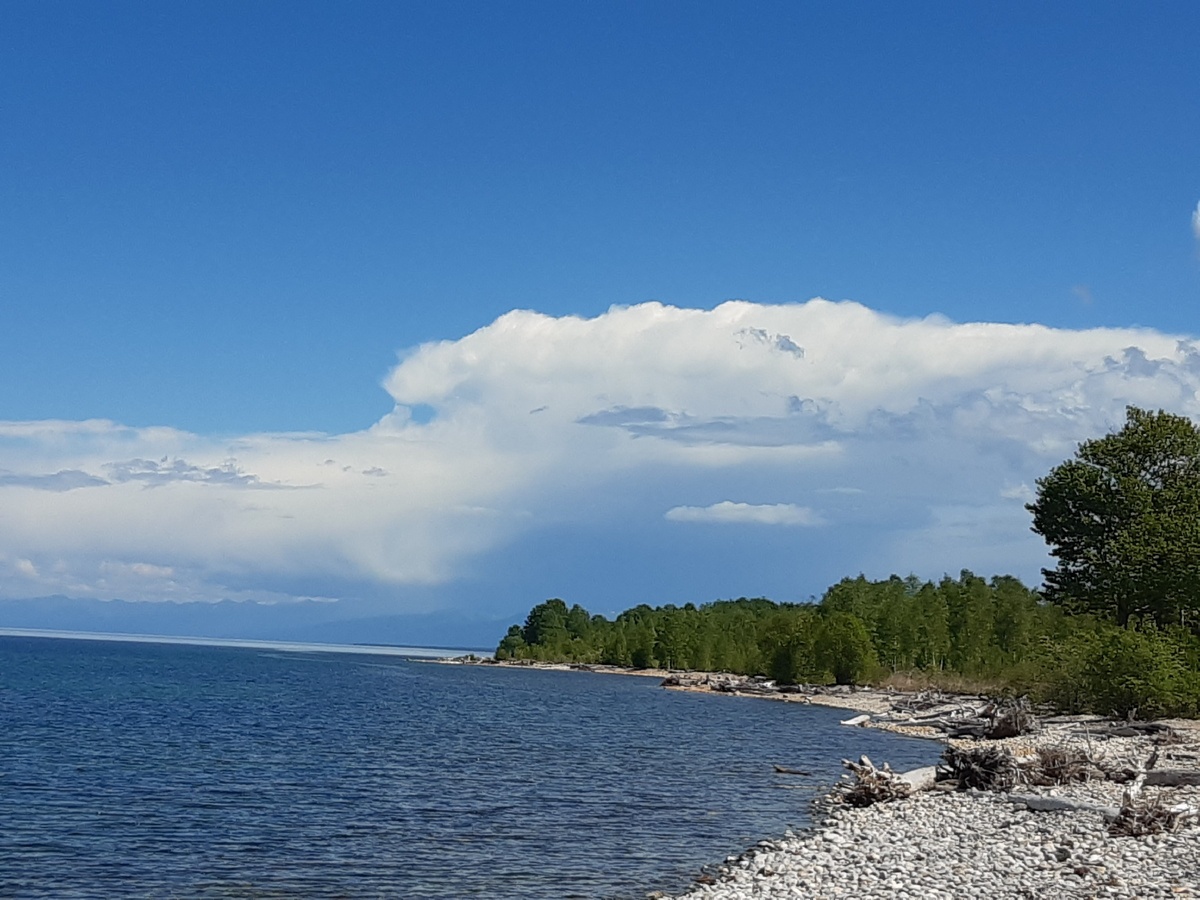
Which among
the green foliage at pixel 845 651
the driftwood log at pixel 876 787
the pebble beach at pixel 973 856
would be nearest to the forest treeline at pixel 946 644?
the green foliage at pixel 845 651

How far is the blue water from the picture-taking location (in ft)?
91.8

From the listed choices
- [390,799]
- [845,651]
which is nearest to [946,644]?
[845,651]

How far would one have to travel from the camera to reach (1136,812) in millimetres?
27000

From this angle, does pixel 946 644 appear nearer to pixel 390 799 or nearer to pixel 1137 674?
pixel 1137 674

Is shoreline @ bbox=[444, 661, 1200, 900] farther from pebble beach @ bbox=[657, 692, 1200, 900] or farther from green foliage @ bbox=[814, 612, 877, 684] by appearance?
green foliage @ bbox=[814, 612, 877, 684]

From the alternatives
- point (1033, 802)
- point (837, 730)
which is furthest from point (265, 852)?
point (837, 730)

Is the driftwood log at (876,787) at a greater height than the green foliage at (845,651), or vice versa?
the green foliage at (845,651)

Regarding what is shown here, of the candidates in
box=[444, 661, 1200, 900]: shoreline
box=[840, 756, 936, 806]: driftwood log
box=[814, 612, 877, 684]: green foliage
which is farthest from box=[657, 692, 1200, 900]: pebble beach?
box=[814, 612, 877, 684]: green foliage

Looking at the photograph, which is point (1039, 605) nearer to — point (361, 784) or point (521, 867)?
point (361, 784)

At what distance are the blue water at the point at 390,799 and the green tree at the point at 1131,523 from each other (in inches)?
816

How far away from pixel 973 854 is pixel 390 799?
2222cm

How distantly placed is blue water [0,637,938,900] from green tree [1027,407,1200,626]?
68.0 feet

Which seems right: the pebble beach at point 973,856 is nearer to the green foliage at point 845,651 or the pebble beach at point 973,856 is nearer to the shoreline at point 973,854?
the shoreline at point 973,854

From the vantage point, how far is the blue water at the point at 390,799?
27969 millimetres
